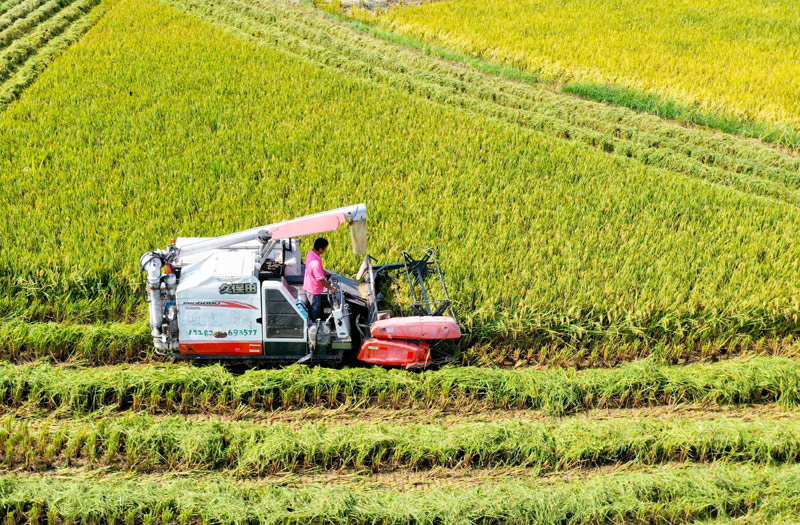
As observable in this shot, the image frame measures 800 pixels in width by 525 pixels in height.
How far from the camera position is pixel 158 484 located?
723 centimetres

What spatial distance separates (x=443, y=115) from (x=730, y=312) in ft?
30.4

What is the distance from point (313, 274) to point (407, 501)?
3064 millimetres

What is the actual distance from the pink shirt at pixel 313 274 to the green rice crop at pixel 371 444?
174cm

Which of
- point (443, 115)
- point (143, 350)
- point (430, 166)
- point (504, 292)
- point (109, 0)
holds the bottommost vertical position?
point (143, 350)

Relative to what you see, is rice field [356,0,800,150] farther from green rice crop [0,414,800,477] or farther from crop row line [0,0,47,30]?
green rice crop [0,414,800,477]

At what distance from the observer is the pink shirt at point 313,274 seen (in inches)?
340

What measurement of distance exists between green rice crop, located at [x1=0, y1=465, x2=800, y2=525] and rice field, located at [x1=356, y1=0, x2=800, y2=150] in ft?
42.4

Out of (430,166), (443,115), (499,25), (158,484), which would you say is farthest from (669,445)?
(499,25)

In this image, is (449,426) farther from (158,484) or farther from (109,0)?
(109,0)

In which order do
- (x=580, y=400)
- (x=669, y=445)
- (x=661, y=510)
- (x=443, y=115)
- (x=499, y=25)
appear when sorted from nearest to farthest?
(x=661, y=510), (x=669, y=445), (x=580, y=400), (x=443, y=115), (x=499, y=25)

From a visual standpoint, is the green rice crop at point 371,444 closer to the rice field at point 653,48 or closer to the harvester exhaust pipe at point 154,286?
the harvester exhaust pipe at point 154,286

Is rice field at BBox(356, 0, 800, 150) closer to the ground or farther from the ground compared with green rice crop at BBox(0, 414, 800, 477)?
farther from the ground

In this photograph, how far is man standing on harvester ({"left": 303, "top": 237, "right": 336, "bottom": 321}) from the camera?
28.4ft

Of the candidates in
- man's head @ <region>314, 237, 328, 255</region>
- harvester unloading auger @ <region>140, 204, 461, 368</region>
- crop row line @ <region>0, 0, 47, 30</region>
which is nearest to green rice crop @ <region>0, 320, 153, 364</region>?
harvester unloading auger @ <region>140, 204, 461, 368</region>
